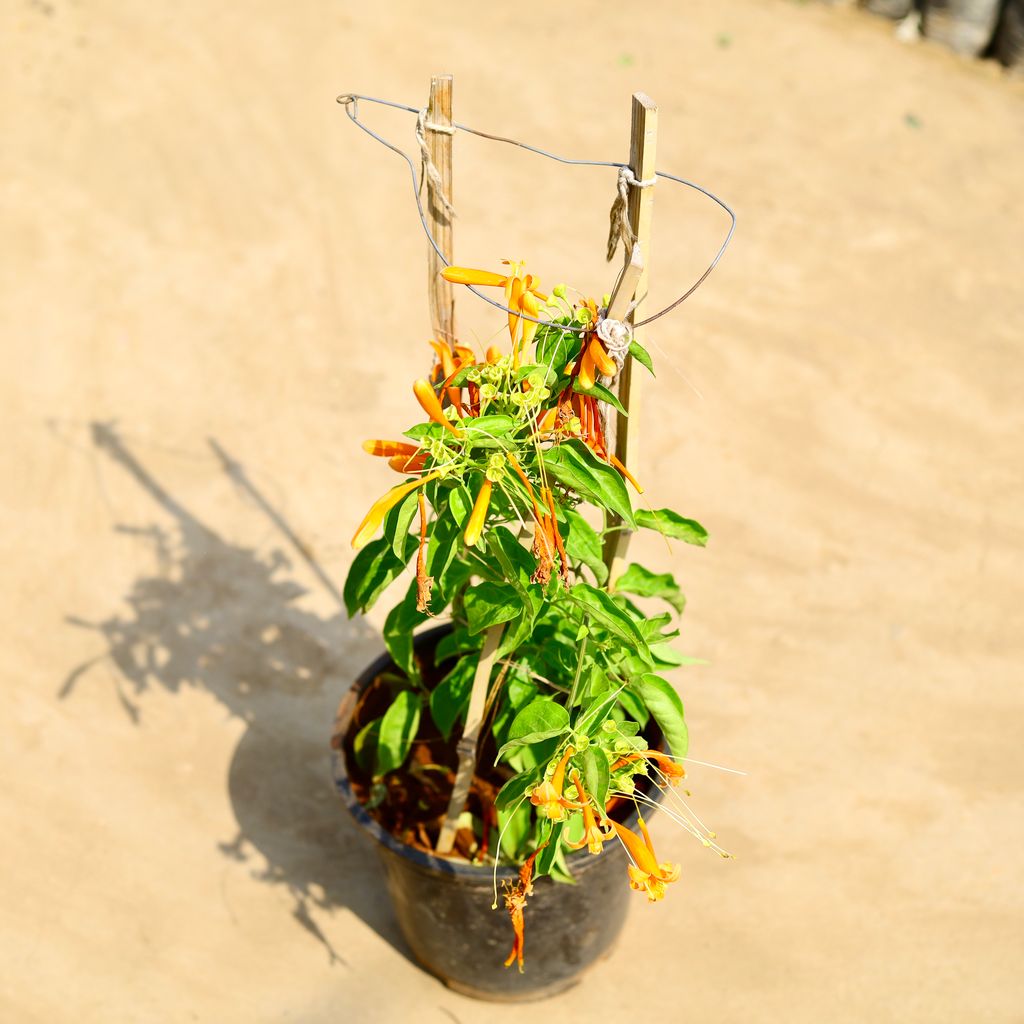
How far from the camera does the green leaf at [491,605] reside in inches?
74.4

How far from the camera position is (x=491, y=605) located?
1.91 metres

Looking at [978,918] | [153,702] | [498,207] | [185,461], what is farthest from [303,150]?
[978,918]

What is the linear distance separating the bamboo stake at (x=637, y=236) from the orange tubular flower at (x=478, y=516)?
33 centimetres

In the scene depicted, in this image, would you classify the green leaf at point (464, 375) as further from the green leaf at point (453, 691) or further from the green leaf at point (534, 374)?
the green leaf at point (453, 691)

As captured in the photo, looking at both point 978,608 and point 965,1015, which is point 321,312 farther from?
point 965,1015

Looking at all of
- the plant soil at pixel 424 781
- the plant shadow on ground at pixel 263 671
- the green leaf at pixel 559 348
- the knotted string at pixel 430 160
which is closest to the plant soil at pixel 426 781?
the plant soil at pixel 424 781

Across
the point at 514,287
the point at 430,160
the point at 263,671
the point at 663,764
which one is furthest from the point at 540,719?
the point at 263,671

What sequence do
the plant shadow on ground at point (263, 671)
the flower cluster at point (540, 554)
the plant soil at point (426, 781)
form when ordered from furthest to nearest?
the plant shadow on ground at point (263, 671) < the plant soil at point (426, 781) < the flower cluster at point (540, 554)

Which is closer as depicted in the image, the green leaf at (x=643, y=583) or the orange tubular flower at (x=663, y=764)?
the orange tubular flower at (x=663, y=764)

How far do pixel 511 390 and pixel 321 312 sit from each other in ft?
9.82

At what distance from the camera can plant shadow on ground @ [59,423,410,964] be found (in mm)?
2900

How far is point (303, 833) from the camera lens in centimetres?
297

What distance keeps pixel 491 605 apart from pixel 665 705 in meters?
0.37

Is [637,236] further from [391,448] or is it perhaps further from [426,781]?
[426,781]
